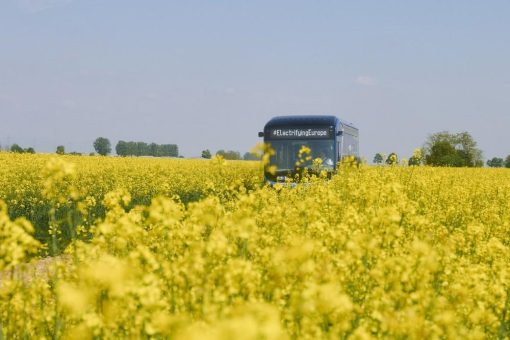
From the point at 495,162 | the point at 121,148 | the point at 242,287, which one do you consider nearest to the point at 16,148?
the point at 242,287

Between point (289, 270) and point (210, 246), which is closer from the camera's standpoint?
point (210, 246)

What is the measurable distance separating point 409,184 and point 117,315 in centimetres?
1219

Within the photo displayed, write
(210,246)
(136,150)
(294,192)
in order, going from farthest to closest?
(136,150)
(294,192)
(210,246)

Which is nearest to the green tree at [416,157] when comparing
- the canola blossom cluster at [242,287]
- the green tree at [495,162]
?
the canola blossom cluster at [242,287]

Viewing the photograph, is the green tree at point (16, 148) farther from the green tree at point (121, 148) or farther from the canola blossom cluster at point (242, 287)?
the green tree at point (121, 148)

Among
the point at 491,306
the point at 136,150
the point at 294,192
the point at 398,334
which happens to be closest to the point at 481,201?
the point at 294,192

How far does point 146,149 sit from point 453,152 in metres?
68.1

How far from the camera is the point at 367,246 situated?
14.4ft

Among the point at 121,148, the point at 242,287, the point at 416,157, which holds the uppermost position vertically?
the point at 121,148

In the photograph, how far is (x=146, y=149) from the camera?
119m

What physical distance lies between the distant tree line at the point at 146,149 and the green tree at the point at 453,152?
58494 mm

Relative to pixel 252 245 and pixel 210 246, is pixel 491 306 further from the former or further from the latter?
pixel 210 246

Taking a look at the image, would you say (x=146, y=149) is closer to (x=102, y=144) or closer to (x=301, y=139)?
(x=102, y=144)

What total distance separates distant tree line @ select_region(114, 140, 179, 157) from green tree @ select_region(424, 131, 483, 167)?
192 feet
